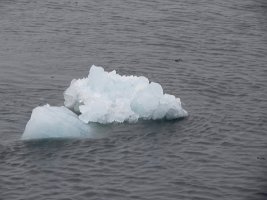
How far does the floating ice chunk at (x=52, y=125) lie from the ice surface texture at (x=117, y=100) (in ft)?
4.91

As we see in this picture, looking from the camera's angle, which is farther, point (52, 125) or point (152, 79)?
point (152, 79)

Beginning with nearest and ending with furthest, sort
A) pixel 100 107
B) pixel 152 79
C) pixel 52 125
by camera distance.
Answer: pixel 52 125
pixel 100 107
pixel 152 79

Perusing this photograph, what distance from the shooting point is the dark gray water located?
33.7m

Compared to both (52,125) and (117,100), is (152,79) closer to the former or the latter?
(117,100)

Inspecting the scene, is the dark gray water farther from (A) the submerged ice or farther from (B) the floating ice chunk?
(A) the submerged ice

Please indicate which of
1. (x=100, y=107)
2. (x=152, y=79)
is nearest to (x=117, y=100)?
(x=100, y=107)

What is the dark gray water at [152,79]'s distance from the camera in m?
33.7

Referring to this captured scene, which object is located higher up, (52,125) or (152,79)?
(152,79)

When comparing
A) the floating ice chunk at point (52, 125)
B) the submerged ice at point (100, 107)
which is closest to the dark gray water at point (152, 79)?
the floating ice chunk at point (52, 125)

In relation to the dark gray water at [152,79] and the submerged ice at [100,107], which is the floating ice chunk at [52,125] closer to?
the submerged ice at [100,107]

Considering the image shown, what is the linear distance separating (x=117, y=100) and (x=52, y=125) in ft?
15.3

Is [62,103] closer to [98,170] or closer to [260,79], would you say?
[98,170]

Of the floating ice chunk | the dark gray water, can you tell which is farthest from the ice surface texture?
the floating ice chunk

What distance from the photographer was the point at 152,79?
47.0 m
